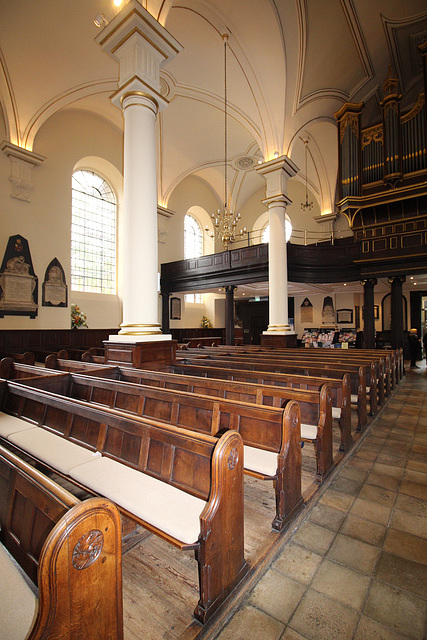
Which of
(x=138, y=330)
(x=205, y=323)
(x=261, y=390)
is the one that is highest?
(x=205, y=323)

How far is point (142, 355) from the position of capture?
4434 mm

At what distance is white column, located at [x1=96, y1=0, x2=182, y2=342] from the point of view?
4574 mm

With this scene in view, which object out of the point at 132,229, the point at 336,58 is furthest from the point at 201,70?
the point at 132,229

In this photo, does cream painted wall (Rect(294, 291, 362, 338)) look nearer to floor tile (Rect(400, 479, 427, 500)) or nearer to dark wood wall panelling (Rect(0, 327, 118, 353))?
dark wood wall panelling (Rect(0, 327, 118, 353))

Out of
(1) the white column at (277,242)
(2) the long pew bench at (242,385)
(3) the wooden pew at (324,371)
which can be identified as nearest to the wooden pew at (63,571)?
(2) the long pew bench at (242,385)

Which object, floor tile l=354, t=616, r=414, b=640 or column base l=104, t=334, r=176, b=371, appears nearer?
floor tile l=354, t=616, r=414, b=640

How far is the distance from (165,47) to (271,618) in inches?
258

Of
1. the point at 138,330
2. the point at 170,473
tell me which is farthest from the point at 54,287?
the point at 170,473

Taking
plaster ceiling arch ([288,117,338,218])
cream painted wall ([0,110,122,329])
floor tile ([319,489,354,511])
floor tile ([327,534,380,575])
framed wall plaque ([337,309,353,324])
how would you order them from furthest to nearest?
1. framed wall plaque ([337,309,353,324])
2. plaster ceiling arch ([288,117,338,218])
3. cream painted wall ([0,110,122,329])
4. floor tile ([319,489,354,511])
5. floor tile ([327,534,380,575])

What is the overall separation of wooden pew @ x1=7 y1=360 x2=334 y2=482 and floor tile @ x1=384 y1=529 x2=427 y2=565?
65 cm

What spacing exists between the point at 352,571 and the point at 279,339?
6914 mm

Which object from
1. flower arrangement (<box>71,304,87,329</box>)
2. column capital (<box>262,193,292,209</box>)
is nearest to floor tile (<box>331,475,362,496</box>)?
column capital (<box>262,193,292,209</box>)

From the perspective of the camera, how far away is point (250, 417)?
2229 millimetres

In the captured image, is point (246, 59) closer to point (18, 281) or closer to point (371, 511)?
point (18, 281)
